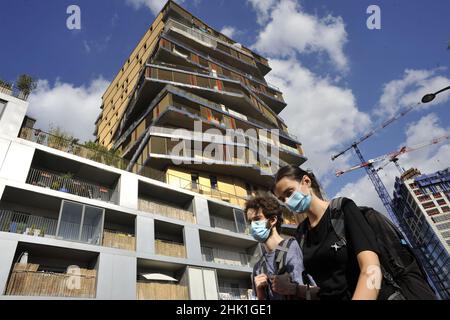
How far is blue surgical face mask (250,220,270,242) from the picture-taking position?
151 inches

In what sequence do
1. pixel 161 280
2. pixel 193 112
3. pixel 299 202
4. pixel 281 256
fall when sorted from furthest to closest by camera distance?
pixel 193 112 → pixel 161 280 → pixel 281 256 → pixel 299 202

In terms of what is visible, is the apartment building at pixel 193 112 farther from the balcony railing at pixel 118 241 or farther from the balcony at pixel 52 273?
the balcony at pixel 52 273

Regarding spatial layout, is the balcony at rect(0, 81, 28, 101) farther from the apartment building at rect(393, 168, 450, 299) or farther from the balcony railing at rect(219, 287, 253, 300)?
the apartment building at rect(393, 168, 450, 299)

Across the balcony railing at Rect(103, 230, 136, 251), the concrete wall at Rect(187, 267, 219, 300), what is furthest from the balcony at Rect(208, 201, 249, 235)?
Result: the balcony railing at Rect(103, 230, 136, 251)

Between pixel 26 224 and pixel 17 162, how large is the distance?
316 cm

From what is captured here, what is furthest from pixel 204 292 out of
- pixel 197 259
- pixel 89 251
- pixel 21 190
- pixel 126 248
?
pixel 21 190

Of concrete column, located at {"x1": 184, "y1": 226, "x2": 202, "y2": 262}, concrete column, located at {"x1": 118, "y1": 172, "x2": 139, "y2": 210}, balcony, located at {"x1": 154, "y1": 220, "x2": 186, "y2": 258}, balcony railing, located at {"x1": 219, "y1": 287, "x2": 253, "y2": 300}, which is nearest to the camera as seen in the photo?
balcony, located at {"x1": 154, "y1": 220, "x2": 186, "y2": 258}

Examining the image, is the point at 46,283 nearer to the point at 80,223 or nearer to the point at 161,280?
the point at 80,223

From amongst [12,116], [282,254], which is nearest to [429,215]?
[12,116]

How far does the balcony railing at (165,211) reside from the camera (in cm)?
1853

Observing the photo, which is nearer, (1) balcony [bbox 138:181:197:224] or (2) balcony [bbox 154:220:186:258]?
(2) balcony [bbox 154:220:186:258]

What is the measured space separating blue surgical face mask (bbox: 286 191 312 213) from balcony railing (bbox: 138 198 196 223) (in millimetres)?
16821

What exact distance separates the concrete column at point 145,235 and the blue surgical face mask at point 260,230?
1339 cm

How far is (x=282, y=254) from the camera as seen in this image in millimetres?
3340
